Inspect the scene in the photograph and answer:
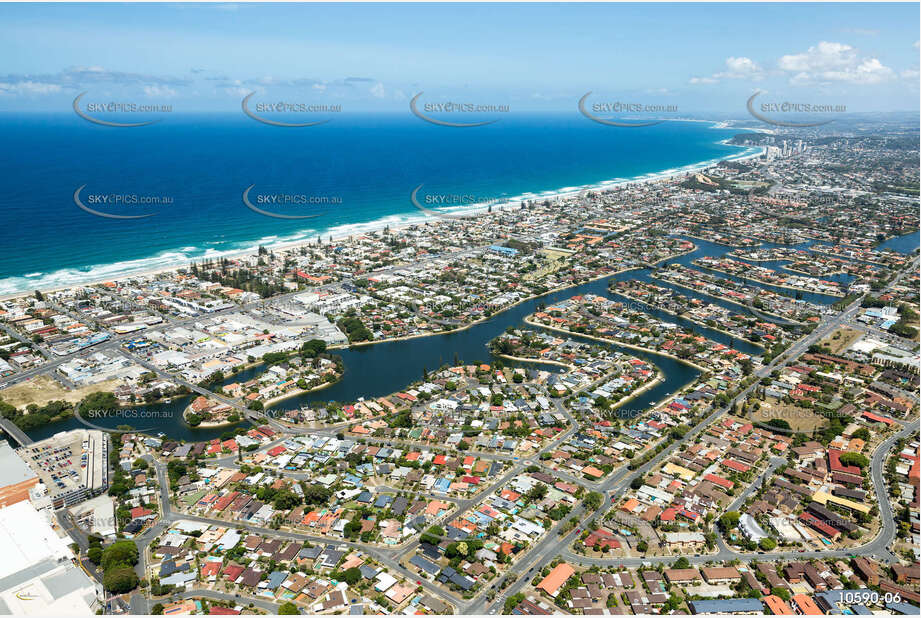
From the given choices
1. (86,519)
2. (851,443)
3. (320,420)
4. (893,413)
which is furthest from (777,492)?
(86,519)

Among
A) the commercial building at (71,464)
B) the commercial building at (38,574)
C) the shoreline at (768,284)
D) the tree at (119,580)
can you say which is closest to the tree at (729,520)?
the tree at (119,580)

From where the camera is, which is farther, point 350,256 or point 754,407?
point 350,256

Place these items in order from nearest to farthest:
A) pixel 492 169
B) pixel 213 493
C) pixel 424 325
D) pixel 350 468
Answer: pixel 213 493 → pixel 350 468 → pixel 424 325 → pixel 492 169

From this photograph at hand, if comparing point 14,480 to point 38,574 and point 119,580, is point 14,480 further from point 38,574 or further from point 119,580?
point 119,580

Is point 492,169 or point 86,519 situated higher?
point 492,169

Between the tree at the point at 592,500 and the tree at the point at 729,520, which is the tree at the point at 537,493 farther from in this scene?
the tree at the point at 729,520

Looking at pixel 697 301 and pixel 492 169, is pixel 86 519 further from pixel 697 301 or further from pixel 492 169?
pixel 492 169

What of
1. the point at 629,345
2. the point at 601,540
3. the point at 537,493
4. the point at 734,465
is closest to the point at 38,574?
the point at 537,493
